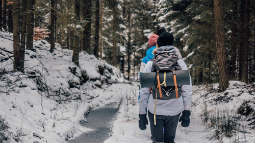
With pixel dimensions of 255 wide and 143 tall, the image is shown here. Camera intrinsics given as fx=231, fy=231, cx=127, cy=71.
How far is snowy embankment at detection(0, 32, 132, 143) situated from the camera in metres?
6.38

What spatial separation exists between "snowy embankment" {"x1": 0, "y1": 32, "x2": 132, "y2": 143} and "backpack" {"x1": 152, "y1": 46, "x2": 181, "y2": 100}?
156 inches

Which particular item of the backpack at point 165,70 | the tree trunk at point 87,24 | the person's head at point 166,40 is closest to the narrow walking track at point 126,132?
the backpack at point 165,70

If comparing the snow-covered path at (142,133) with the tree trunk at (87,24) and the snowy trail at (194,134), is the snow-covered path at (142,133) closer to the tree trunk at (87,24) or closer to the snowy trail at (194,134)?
the snowy trail at (194,134)

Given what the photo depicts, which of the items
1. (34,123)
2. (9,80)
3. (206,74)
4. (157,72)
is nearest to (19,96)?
(9,80)

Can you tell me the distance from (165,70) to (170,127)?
0.89 meters

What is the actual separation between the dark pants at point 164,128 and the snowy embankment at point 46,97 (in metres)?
3.61

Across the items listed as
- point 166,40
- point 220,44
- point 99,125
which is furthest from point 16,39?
point 220,44

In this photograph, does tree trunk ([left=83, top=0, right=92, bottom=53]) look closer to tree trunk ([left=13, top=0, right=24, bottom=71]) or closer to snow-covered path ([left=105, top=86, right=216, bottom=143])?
tree trunk ([left=13, top=0, right=24, bottom=71])

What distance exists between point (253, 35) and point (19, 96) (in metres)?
18.4

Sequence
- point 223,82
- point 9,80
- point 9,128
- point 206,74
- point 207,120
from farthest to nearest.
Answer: point 206,74
point 223,82
point 9,80
point 207,120
point 9,128

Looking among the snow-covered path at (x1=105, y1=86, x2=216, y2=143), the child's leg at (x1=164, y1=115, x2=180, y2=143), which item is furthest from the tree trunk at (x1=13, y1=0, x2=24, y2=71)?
the child's leg at (x1=164, y1=115, x2=180, y2=143)

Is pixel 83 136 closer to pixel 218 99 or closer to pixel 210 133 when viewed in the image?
pixel 210 133

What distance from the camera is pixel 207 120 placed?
26.6 ft

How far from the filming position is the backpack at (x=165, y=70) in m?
3.43
